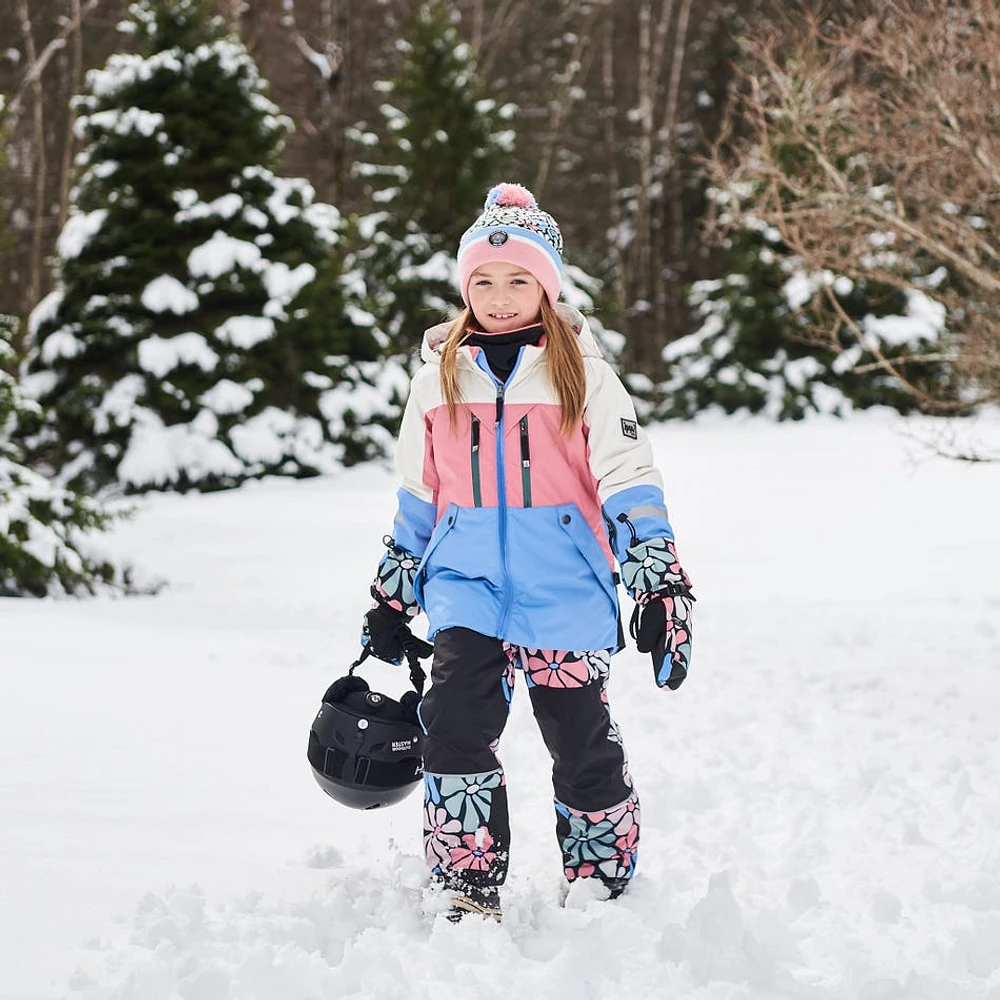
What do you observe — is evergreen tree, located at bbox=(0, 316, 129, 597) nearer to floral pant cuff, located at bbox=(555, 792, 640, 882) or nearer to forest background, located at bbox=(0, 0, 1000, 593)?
forest background, located at bbox=(0, 0, 1000, 593)

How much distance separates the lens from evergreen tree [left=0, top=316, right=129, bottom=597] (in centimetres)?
766

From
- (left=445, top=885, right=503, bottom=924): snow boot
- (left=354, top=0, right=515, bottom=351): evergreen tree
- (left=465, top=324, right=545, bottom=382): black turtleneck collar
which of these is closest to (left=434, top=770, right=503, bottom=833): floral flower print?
(left=445, top=885, right=503, bottom=924): snow boot

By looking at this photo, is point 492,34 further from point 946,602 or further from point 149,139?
point 946,602

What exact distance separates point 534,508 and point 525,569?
5.9 inches

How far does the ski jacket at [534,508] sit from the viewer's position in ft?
9.78

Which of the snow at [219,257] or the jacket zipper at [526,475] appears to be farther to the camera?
the snow at [219,257]

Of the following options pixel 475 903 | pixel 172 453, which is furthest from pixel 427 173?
pixel 475 903

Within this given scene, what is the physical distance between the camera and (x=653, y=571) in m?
2.93

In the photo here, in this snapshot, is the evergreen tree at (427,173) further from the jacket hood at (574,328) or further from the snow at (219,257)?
the jacket hood at (574,328)

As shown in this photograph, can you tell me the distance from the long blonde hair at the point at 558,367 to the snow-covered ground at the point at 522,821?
1.19 metres

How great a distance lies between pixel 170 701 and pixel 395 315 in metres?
14.7

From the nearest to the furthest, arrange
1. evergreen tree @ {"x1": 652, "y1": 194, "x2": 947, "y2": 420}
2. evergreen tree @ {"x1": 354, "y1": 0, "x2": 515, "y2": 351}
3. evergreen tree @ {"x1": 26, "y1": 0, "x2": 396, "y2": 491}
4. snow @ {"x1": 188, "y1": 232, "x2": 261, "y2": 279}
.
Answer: evergreen tree @ {"x1": 26, "y1": 0, "x2": 396, "y2": 491} → snow @ {"x1": 188, "y1": 232, "x2": 261, "y2": 279} → evergreen tree @ {"x1": 652, "y1": 194, "x2": 947, "y2": 420} → evergreen tree @ {"x1": 354, "y1": 0, "x2": 515, "y2": 351}

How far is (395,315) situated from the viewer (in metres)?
19.2

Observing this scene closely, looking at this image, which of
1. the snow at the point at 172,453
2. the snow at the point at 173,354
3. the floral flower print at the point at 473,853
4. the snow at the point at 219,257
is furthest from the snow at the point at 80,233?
the floral flower print at the point at 473,853
